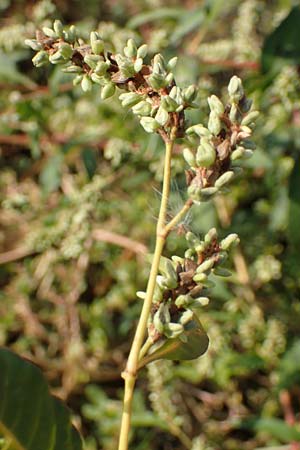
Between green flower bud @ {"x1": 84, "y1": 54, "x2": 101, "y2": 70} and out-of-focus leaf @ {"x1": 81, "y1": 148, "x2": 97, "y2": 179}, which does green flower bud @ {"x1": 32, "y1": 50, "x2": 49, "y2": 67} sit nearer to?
green flower bud @ {"x1": 84, "y1": 54, "x2": 101, "y2": 70}

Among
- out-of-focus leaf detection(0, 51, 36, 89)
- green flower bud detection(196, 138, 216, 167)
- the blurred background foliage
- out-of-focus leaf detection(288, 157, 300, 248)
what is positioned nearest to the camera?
green flower bud detection(196, 138, 216, 167)

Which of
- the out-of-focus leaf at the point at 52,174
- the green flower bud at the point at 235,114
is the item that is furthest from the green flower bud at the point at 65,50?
the out-of-focus leaf at the point at 52,174

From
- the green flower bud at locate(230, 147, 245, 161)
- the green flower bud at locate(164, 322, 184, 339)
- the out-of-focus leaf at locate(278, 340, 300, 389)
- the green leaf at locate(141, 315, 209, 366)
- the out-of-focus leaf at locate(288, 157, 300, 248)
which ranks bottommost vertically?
the out-of-focus leaf at locate(278, 340, 300, 389)

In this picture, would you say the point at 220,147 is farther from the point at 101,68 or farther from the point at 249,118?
the point at 101,68

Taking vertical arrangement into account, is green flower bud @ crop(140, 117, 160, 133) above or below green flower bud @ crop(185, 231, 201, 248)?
above

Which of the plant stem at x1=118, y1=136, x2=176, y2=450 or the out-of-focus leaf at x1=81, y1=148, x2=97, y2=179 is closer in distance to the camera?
the plant stem at x1=118, y1=136, x2=176, y2=450

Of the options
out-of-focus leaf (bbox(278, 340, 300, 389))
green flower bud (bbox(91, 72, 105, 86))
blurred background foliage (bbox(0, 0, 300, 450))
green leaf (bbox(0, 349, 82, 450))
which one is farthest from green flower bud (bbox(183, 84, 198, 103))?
out-of-focus leaf (bbox(278, 340, 300, 389))

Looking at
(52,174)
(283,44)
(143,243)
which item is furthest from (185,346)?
(143,243)

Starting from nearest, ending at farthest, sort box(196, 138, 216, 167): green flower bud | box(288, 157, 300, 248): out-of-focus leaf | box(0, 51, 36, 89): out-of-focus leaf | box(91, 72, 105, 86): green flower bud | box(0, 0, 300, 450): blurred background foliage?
box(196, 138, 216, 167): green flower bud < box(91, 72, 105, 86): green flower bud < box(288, 157, 300, 248): out-of-focus leaf < box(0, 0, 300, 450): blurred background foliage < box(0, 51, 36, 89): out-of-focus leaf

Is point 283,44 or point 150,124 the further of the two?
point 283,44
